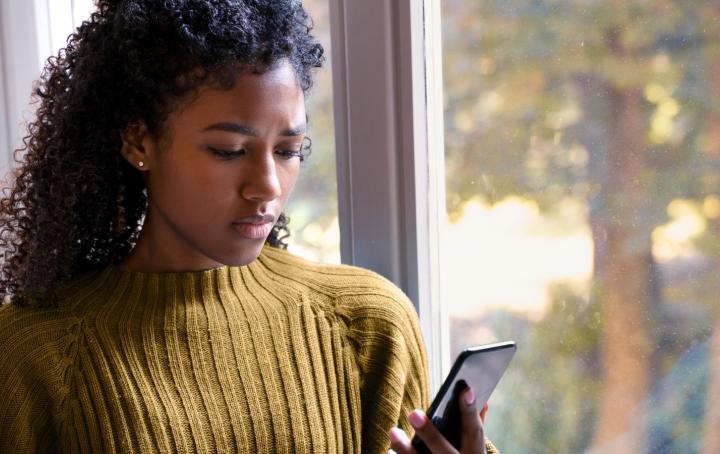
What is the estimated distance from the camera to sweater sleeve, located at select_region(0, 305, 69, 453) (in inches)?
41.9

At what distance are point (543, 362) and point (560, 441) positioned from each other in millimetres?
105

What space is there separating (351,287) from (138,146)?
0.33 metres

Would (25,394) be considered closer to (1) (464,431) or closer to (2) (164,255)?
(2) (164,255)

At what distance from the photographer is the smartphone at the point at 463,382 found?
0.91m

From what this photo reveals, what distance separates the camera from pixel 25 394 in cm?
107

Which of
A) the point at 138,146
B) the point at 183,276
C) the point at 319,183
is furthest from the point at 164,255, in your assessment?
the point at 319,183

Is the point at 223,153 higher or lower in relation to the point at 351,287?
higher

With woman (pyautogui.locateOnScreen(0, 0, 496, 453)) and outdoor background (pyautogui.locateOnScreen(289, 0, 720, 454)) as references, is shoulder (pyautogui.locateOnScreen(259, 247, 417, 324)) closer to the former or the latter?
woman (pyautogui.locateOnScreen(0, 0, 496, 453))

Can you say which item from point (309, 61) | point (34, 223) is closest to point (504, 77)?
point (309, 61)

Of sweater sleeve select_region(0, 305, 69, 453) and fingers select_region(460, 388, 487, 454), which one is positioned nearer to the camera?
fingers select_region(460, 388, 487, 454)

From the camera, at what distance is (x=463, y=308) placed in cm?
130

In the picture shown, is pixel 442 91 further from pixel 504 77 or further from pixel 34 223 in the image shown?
pixel 34 223

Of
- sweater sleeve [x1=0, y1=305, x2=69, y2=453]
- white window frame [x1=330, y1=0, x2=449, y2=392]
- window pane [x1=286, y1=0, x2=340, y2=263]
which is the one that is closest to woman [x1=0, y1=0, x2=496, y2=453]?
sweater sleeve [x1=0, y1=305, x2=69, y2=453]

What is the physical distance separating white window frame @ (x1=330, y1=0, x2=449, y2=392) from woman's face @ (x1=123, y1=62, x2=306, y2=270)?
222 mm
